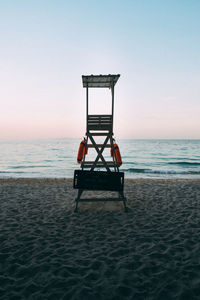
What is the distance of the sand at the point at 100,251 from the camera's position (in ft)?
9.05

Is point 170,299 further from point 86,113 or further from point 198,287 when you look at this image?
point 86,113

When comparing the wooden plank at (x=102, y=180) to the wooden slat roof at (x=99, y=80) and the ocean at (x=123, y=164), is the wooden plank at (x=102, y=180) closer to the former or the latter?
the wooden slat roof at (x=99, y=80)

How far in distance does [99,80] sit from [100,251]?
15.1ft

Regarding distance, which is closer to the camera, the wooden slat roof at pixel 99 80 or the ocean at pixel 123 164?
the wooden slat roof at pixel 99 80

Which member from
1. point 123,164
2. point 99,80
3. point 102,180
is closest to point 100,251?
point 102,180

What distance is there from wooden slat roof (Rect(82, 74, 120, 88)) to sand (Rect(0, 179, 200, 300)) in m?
3.87

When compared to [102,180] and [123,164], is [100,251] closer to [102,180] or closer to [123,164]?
[102,180]

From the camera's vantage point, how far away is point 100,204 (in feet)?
22.8

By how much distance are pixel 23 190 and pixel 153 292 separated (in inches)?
301

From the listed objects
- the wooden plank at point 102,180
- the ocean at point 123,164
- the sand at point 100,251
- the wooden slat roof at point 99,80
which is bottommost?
the ocean at point 123,164

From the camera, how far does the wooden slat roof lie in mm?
5883

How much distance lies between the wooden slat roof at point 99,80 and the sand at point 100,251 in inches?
152

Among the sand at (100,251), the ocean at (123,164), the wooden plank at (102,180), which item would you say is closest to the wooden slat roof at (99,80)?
the wooden plank at (102,180)

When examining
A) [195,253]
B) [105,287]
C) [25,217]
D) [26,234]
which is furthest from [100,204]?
[105,287]
